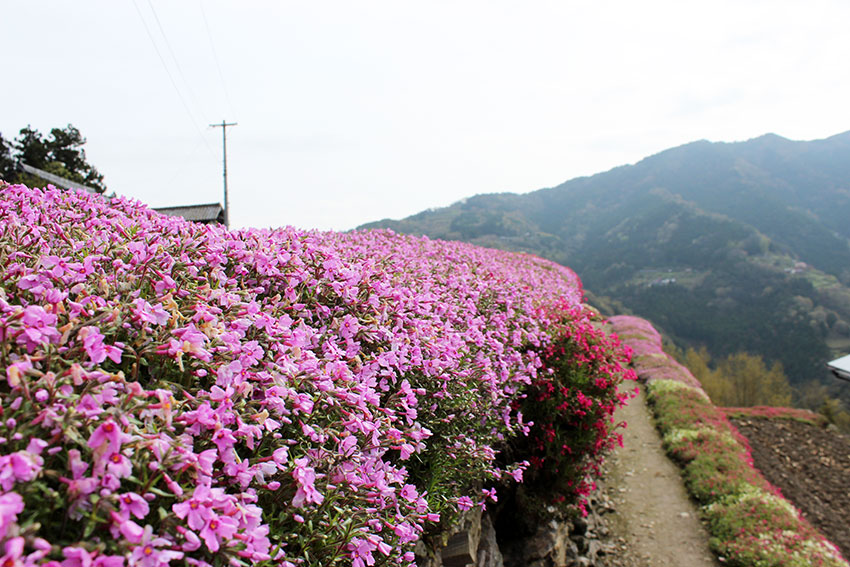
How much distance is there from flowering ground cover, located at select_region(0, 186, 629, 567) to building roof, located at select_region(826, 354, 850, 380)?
25.9 ft

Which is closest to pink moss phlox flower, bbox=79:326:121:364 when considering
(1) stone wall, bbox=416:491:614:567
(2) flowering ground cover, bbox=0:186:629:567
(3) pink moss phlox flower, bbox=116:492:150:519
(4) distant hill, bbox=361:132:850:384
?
(2) flowering ground cover, bbox=0:186:629:567

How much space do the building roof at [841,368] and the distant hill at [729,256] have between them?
2646 inches

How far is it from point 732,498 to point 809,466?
651 centimetres

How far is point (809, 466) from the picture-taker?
12.5 m

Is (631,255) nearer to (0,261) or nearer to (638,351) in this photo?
(638,351)

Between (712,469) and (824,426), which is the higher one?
(712,469)

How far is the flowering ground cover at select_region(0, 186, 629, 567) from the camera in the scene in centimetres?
109

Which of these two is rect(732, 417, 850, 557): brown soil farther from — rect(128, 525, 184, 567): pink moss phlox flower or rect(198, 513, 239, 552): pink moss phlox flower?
rect(128, 525, 184, 567): pink moss phlox flower

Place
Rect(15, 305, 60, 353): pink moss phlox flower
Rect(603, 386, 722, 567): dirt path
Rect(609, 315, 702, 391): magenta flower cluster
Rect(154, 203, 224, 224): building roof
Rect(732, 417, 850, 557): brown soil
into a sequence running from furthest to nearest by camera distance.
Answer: Rect(154, 203, 224, 224): building roof
Rect(609, 315, 702, 391): magenta flower cluster
Rect(732, 417, 850, 557): brown soil
Rect(603, 386, 722, 567): dirt path
Rect(15, 305, 60, 353): pink moss phlox flower

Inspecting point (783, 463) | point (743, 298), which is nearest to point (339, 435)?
point (783, 463)

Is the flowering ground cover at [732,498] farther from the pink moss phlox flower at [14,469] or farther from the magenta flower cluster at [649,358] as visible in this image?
the pink moss phlox flower at [14,469]

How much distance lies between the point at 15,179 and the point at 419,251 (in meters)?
29.8

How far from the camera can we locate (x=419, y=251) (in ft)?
22.0

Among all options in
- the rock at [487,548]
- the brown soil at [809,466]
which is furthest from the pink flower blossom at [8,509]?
the brown soil at [809,466]
